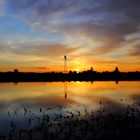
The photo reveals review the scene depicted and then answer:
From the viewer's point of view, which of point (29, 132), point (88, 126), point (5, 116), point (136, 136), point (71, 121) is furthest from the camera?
point (5, 116)

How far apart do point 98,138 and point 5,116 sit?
1342 cm

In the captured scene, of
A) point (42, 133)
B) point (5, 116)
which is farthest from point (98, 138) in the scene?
point (5, 116)

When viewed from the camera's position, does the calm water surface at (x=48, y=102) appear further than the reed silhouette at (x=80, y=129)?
Yes

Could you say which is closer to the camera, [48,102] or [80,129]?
[80,129]

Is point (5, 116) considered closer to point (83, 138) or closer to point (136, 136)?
point (83, 138)

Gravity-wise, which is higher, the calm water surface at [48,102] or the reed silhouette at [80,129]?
the calm water surface at [48,102]

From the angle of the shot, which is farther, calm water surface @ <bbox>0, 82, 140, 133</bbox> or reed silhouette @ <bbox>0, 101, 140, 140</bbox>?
calm water surface @ <bbox>0, 82, 140, 133</bbox>

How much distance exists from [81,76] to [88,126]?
17564cm

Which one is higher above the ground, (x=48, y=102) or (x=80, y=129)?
(x=48, y=102)

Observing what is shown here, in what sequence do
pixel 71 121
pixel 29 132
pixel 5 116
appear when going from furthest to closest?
pixel 5 116
pixel 71 121
pixel 29 132

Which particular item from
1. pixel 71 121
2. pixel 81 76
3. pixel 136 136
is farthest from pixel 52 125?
pixel 81 76

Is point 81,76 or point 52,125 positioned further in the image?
point 81,76

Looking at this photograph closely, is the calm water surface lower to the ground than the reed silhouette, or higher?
higher

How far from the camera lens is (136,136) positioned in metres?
20.0
